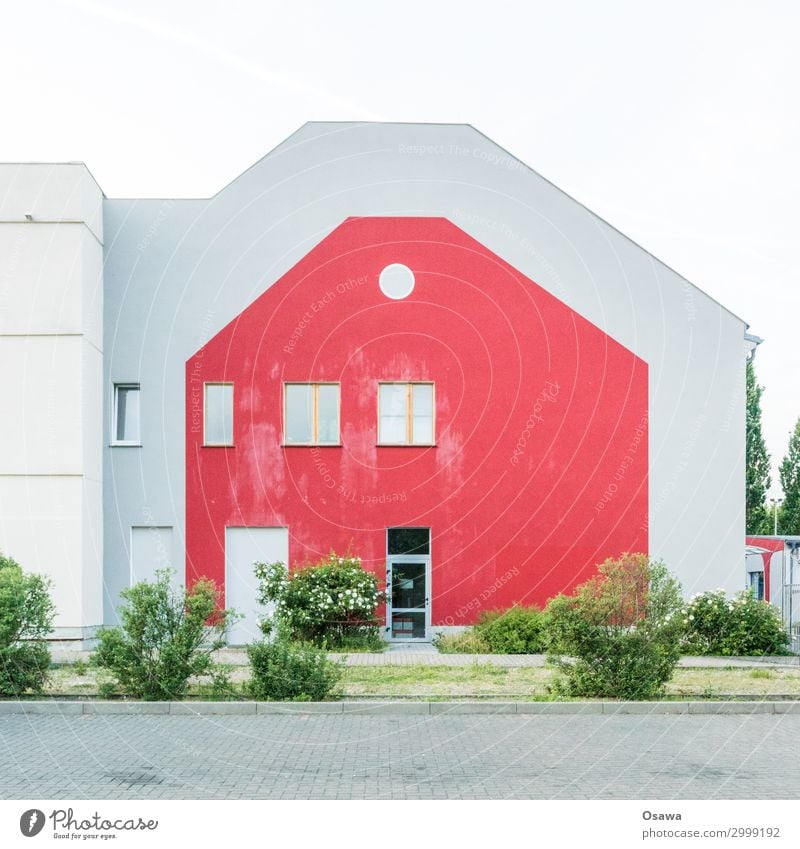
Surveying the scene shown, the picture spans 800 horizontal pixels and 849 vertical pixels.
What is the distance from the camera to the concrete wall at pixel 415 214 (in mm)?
23578

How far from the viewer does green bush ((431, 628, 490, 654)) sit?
21031 mm

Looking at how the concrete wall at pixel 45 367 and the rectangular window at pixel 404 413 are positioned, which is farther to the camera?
the rectangular window at pixel 404 413

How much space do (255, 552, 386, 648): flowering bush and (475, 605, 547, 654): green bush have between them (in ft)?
8.22

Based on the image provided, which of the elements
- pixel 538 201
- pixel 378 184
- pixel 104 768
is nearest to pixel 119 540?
pixel 378 184

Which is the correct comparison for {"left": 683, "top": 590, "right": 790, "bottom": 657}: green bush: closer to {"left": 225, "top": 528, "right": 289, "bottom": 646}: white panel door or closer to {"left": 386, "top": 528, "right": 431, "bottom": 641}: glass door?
{"left": 386, "top": 528, "right": 431, "bottom": 641}: glass door

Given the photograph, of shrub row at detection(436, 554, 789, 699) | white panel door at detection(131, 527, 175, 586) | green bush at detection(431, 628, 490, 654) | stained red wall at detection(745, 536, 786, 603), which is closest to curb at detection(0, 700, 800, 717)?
shrub row at detection(436, 554, 789, 699)

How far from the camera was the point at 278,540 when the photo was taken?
23672 millimetres

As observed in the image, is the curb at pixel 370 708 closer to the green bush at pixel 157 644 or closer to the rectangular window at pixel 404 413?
the green bush at pixel 157 644

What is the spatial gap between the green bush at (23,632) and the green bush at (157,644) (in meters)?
1.00

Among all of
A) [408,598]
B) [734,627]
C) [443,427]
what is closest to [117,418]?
[443,427]

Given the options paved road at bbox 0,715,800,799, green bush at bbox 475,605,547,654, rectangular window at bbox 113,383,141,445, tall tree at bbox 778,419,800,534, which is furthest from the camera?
rectangular window at bbox 113,383,141,445

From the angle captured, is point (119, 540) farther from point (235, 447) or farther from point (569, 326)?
point (569, 326)

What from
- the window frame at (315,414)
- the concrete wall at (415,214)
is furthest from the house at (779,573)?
the window frame at (315,414)

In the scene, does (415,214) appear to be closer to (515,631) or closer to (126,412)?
(126,412)
